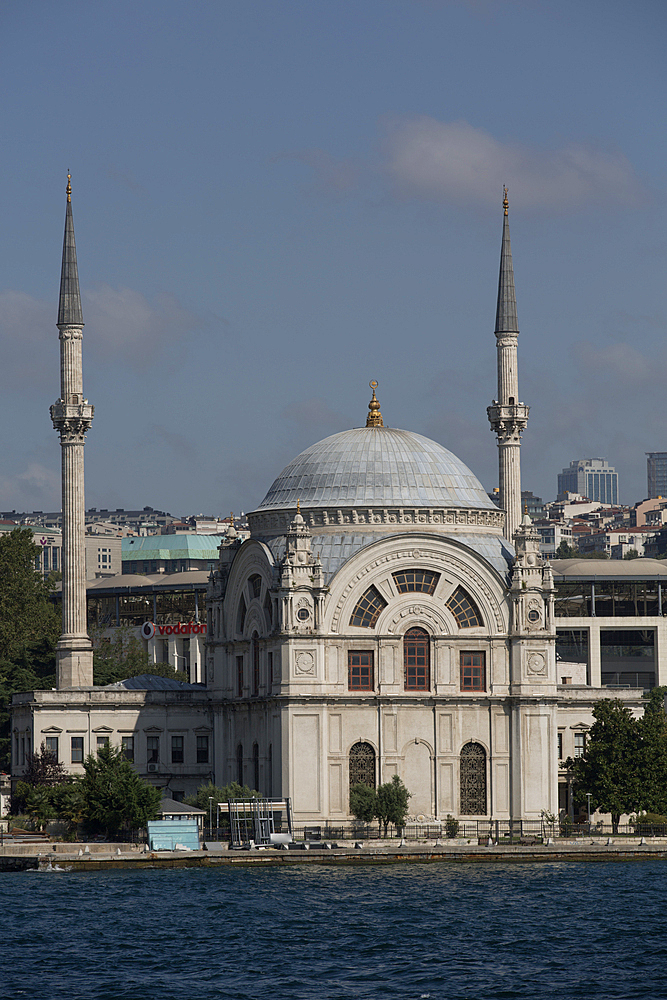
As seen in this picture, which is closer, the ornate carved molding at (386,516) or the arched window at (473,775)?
the arched window at (473,775)

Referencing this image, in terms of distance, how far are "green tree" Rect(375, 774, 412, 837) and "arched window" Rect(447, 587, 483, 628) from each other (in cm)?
808

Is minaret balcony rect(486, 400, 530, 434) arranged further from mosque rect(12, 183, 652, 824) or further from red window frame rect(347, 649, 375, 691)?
red window frame rect(347, 649, 375, 691)

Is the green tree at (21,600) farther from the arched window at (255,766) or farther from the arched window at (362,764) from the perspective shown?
the arched window at (362,764)

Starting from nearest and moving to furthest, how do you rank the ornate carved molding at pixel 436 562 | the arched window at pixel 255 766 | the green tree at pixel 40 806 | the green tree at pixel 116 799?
the green tree at pixel 116 799 < the green tree at pixel 40 806 < the ornate carved molding at pixel 436 562 < the arched window at pixel 255 766

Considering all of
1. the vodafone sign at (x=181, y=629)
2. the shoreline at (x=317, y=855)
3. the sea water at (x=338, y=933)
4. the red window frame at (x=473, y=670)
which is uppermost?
the vodafone sign at (x=181, y=629)

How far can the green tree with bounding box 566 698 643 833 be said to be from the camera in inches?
3501

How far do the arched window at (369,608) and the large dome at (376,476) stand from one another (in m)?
4.33

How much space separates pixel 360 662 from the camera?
290 feet

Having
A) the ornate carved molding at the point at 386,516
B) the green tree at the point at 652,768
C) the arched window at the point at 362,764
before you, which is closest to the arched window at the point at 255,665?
the ornate carved molding at the point at 386,516

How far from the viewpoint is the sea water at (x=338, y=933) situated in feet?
184

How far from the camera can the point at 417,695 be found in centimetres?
8831

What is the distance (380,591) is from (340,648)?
3.03m

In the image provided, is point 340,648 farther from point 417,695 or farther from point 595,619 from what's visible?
point 595,619

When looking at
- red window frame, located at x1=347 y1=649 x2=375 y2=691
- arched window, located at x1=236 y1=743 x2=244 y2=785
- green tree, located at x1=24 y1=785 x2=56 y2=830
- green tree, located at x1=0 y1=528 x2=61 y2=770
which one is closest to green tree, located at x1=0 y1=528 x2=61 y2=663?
green tree, located at x1=0 y1=528 x2=61 y2=770
